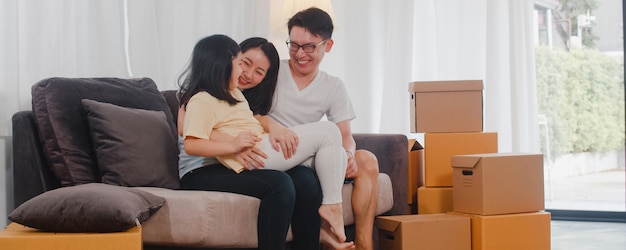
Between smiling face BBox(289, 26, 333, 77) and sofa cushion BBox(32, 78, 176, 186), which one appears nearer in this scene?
sofa cushion BBox(32, 78, 176, 186)

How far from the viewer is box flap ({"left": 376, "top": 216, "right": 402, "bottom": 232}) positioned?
2.97 metres

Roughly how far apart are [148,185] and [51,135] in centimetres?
33

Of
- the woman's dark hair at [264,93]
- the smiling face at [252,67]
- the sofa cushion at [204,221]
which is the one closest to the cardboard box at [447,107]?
the woman's dark hair at [264,93]

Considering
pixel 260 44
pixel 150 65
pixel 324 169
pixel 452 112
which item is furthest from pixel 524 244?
pixel 150 65

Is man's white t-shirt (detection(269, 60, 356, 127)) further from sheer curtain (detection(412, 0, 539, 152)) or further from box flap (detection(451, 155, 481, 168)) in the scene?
sheer curtain (detection(412, 0, 539, 152))

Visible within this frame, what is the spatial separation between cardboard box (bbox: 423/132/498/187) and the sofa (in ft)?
2.48

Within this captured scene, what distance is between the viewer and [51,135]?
254cm

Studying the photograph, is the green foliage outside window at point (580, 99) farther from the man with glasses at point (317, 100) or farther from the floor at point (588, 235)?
the man with glasses at point (317, 100)

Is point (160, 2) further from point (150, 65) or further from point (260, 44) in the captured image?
point (260, 44)

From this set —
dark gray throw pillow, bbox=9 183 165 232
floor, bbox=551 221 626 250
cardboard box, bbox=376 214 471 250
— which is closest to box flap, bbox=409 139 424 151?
cardboard box, bbox=376 214 471 250

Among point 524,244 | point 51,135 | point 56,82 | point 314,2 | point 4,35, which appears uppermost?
point 314,2

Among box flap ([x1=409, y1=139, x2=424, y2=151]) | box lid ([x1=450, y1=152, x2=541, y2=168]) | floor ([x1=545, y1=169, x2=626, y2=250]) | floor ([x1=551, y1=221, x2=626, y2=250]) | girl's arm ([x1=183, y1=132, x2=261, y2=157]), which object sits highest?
girl's arm ([x1=183, y1=132, x2=261, y2=157])

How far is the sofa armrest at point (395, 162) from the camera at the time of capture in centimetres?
318

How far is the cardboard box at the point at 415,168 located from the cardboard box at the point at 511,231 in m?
0.48
